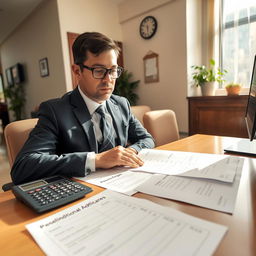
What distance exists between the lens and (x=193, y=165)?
31.2 inches

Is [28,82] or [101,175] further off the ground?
[28,82]

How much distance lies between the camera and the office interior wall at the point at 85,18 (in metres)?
3.03

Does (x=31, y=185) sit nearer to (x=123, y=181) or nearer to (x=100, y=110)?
(x=123, y=181)

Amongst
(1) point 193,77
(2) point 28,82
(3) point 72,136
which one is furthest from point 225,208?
(2) point 28,82

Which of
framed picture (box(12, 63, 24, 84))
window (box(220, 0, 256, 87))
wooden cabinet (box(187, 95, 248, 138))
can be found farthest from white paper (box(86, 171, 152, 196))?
framed picture (box(12, 63, 24, 84))

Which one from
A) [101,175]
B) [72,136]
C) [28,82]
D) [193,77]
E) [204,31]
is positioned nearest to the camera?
[101,175]

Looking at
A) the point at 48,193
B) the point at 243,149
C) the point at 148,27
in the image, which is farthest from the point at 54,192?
the point at 148,27

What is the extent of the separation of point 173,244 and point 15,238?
1.06 ft

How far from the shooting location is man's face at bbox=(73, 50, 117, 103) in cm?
102

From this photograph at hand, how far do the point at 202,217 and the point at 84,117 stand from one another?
71 centimetres

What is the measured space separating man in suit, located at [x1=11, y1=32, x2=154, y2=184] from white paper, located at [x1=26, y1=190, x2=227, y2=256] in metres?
0.28

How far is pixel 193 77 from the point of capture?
2791 mm

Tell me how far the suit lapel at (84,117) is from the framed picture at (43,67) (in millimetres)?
2976

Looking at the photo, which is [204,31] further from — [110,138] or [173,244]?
[173,244]
